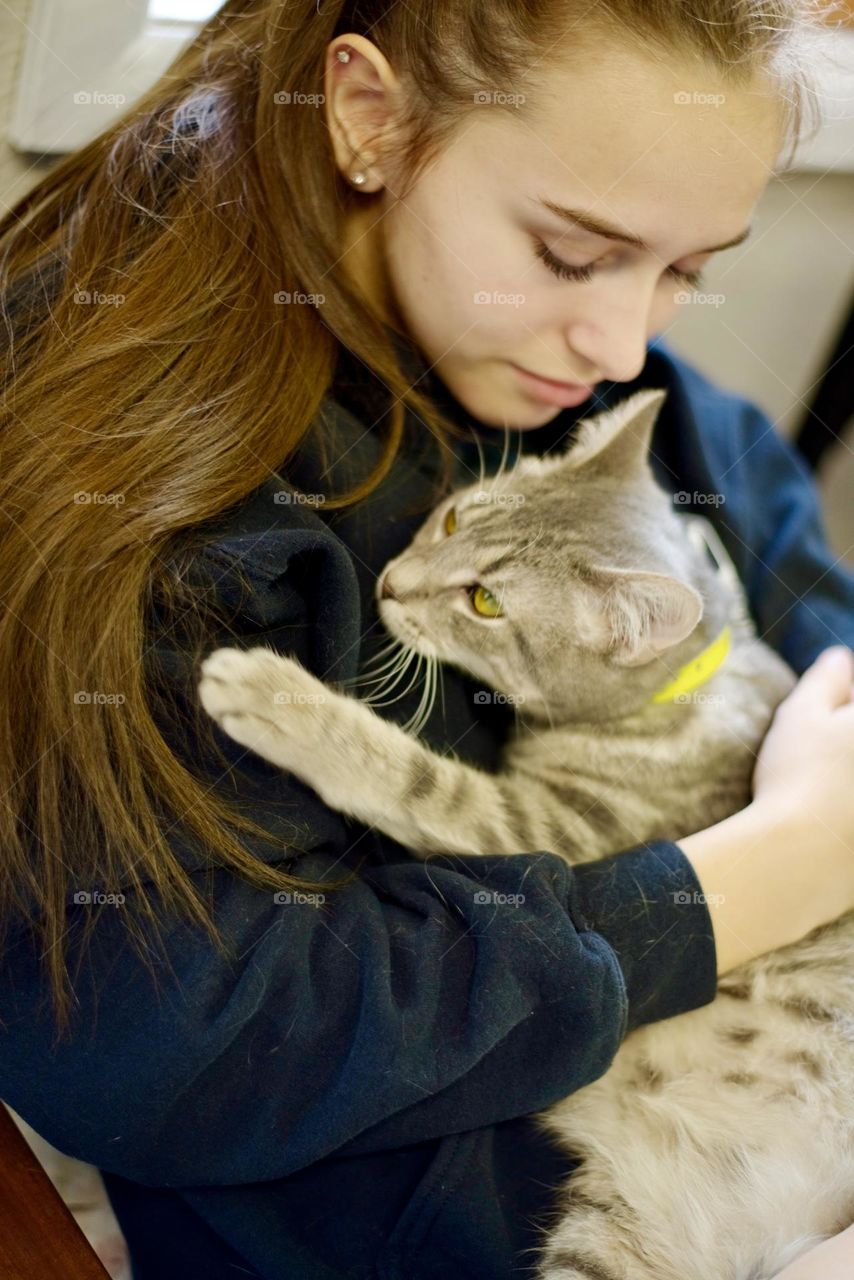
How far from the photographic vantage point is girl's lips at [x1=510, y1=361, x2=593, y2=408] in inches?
43.3

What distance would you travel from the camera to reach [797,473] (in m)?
1.53

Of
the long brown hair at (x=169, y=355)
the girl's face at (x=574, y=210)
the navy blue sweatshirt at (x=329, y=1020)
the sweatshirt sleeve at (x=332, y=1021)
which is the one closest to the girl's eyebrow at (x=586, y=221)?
the girl's face at (x=574, y=210)

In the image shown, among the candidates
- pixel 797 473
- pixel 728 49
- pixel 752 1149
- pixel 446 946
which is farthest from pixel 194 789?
pixel 797 473

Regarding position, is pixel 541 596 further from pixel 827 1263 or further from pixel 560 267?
pixel 827 1263

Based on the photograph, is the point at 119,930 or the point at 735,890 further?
the point at 735,890

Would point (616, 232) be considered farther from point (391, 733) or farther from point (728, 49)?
point (391, 733)

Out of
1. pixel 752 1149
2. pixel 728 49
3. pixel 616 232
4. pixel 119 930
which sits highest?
pixel 728 49

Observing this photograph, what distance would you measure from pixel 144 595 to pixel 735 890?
61 centimetres

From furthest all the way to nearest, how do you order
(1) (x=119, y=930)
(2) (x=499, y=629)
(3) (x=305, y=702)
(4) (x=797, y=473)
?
(4) (x=797, y=473), (2) (x=499, y=629), (3) (x=305, y=702), (1) (x=119, y=930)

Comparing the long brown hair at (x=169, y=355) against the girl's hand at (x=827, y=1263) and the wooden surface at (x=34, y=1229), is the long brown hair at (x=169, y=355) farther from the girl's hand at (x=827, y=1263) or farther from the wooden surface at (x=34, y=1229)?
the girl's hand at (x=827, y=1263)

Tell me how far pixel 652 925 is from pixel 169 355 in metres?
0.67

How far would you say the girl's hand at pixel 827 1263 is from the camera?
2.57 feet

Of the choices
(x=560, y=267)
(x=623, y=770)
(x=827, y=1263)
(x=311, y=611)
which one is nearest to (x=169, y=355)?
(x=311, y=611)

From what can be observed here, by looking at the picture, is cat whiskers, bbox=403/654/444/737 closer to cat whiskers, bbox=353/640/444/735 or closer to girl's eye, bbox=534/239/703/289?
cat whiskers, bbox=353/640/444/735
